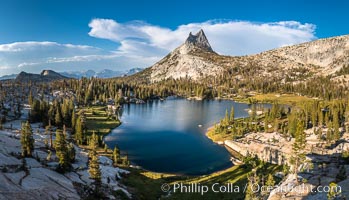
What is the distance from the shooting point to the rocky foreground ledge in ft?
145

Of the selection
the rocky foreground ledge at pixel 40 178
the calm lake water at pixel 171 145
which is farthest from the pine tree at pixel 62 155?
the calm lake water at pixel 171 145

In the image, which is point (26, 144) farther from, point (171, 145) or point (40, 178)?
point (171, 145)

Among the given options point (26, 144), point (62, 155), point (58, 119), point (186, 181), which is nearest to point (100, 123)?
point (58, 119)

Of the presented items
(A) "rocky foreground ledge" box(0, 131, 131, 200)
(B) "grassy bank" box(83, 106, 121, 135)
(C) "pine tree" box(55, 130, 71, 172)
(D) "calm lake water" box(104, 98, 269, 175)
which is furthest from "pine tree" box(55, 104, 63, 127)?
(C) "pine tree" box(55, 130, 71, 172)

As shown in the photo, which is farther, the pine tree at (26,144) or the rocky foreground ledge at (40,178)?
the pine tree at (26,144)

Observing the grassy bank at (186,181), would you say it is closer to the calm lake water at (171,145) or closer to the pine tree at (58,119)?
the calm lake water at (171,145)

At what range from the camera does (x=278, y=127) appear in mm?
137750

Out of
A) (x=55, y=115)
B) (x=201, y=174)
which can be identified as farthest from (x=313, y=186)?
(x=55, y=115)

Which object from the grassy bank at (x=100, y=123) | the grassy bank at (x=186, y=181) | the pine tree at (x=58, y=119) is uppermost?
the pine tree at (x=58, y=119)

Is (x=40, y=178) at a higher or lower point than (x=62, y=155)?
lower

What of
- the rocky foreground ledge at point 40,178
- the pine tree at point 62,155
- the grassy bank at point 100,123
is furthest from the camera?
the grassy bank at point 100,123

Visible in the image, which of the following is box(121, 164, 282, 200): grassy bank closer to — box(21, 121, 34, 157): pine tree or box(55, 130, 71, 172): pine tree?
box(55, 130, 71, 172): pine tree

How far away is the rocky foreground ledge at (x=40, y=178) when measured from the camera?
145 feet

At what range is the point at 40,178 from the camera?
5156 cm
